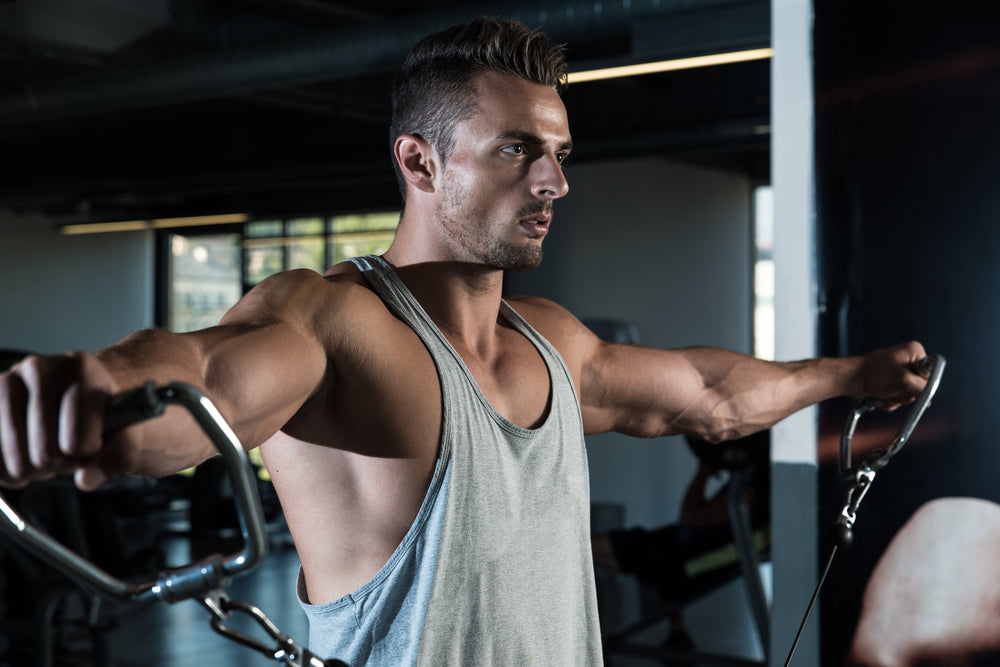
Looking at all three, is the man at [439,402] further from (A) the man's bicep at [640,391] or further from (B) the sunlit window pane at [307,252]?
(B) the sunlit window pane at [307,252]

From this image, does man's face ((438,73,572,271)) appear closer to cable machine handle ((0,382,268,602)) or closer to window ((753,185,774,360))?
cable machine handle ((0,382,268,602))

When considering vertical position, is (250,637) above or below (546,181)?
below

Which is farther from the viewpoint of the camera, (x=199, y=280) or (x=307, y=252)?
(x=199, y=280)

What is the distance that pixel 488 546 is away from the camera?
45.2 inches

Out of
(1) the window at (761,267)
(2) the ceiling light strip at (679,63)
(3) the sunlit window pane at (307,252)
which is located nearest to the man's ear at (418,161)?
(2) the ceiling light strip at (679,63)

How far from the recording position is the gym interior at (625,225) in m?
2.07

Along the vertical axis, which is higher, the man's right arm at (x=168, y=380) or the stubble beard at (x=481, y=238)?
the stubble beard at (x=481, y=238)

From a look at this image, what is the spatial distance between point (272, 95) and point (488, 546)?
18.7 ft

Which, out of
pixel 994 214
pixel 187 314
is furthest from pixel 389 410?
pixel 187 314

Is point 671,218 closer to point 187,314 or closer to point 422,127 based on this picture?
point 187,314

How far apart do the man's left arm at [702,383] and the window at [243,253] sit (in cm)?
775

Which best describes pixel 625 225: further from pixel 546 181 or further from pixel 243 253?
pixel 546 181

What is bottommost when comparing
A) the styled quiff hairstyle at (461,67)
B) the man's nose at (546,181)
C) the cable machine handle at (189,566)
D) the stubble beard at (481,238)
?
the cable machine handle at (189,566)

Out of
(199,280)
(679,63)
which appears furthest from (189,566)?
(199,280)
